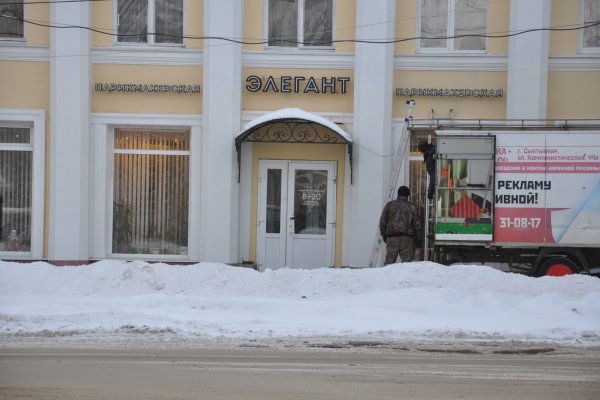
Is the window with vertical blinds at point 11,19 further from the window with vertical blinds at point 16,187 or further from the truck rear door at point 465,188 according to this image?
the truck rear door at point 465,188

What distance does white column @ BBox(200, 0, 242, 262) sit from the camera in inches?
712

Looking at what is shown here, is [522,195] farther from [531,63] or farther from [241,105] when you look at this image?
[241,105]

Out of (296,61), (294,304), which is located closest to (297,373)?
(294,304)

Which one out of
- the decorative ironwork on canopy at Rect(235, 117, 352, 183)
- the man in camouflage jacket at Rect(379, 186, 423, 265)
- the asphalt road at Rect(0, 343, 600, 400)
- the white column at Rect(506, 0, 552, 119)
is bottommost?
the asphalt road at Rect(0, 343, 600, 400)

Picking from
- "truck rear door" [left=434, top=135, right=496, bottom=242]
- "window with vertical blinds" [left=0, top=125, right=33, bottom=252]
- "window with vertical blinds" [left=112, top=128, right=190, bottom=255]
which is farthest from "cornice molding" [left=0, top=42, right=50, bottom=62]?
"truck rear door" [left=434, top=135, right=496, bottom=242]

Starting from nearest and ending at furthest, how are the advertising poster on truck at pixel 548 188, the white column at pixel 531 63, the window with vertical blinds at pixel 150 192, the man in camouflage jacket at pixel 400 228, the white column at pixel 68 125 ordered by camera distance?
the advertising poster on truck at pixel 548 188 → the man in camouflage jacket at pixel 400 228 → the white column at pixel 531 63 → the white column at pixel 68 125 → the window with vertical blinds at pixel 150 192

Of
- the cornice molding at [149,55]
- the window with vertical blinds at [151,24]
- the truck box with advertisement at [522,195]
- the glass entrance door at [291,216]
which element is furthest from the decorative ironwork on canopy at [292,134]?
the truck box with advertisement at [522,195]

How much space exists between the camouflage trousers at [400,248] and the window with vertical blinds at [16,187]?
26.1 ft

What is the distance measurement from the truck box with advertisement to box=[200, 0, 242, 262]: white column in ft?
15.3

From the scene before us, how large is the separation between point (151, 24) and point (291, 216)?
5183 millimetres

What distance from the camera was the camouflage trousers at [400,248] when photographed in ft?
54.2

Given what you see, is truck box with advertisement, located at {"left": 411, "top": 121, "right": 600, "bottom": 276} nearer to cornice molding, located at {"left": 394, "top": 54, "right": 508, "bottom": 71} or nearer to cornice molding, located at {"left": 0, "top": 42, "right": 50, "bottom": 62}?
cornice molding, located at {"left": 394, "top": 54, "right": 508, "bottom": 71}

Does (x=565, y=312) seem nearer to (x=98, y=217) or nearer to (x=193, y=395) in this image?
(x=193, y=395)

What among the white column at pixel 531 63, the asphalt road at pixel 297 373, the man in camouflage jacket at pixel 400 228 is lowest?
the asphalt road at pixel 297 373
